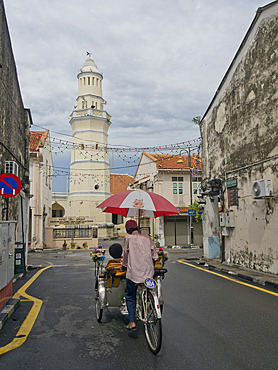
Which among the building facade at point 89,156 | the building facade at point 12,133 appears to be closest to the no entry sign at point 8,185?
the building facade at point 12,133

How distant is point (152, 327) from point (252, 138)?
9.13m

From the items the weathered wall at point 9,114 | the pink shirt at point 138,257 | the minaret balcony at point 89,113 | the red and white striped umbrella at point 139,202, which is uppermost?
the minaret balcony at point 89,113

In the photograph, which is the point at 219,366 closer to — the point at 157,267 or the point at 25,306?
the point at 157,267

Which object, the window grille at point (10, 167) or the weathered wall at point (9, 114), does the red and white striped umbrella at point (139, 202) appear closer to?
the weathered wall at point (9, 114)

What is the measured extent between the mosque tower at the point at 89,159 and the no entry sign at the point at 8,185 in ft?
102

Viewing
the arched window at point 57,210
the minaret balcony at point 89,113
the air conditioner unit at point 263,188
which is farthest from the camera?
the arched window at point 57,210

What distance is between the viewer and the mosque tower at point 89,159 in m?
41.7

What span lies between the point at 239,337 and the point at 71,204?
3895 cm

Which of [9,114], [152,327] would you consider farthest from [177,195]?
[152,327]

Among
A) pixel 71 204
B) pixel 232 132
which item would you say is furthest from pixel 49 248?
pixel 232 132

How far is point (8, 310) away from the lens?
598 centimetres

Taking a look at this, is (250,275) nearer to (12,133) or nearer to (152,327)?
(152,327)

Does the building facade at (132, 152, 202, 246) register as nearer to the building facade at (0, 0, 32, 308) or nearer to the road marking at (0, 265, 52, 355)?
the building facade at (0, 0, 32, 308)

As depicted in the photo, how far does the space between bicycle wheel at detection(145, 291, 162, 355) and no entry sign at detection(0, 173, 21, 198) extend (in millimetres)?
6527
